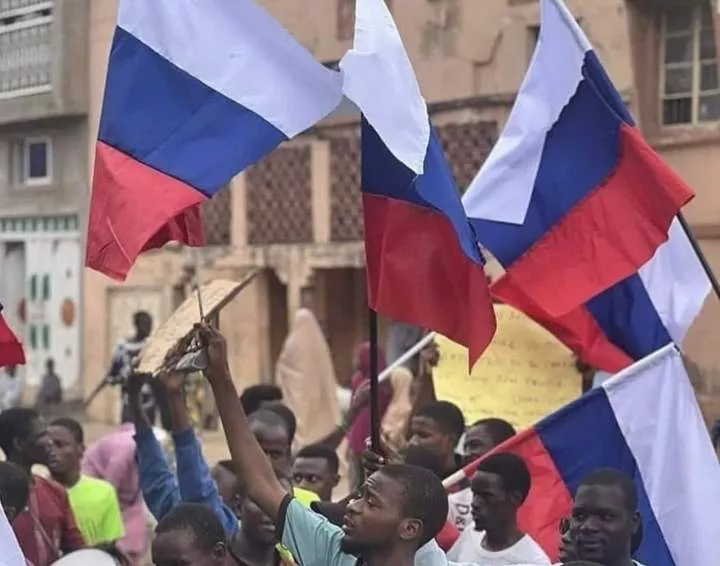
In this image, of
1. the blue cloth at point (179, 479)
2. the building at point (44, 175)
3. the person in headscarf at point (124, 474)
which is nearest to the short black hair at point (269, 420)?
the blue cloth at point (179, 479)

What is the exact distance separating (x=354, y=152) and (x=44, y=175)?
655 centimetres

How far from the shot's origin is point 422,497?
3.71m

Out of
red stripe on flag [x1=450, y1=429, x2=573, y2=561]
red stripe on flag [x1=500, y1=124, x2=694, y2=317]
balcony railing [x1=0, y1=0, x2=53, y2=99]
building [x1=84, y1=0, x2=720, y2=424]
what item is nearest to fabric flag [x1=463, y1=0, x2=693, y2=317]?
red stripe on flag [x1=500, y1=124, x2=694, y2=317]

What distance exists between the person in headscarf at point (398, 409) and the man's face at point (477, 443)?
1636 mm

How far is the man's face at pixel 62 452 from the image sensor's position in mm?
6242

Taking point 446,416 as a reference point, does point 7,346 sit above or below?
above

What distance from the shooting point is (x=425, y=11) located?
1493 cm

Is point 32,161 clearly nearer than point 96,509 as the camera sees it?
No

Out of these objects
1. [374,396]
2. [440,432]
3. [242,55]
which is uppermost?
[242,55]

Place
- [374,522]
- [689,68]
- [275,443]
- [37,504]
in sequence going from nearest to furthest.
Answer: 1. [374,522]
2. [275,443]
3. [37,504]
4. [689,68]

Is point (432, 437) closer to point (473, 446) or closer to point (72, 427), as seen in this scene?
point (473, 446)

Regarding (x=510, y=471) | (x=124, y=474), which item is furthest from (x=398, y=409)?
(x=510, y=471)

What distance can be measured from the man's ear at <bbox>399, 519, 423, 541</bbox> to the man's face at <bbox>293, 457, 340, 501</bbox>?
1861mm

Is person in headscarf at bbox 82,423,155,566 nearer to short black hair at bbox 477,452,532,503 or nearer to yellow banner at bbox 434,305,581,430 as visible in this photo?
yellow banner at bbox 434,305,581,430
